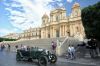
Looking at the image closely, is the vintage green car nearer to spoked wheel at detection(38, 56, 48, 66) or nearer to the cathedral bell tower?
spoked wheel at detection(38, 56, 48, 66)

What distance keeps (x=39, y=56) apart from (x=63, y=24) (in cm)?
5472

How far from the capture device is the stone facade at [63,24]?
67625 mm

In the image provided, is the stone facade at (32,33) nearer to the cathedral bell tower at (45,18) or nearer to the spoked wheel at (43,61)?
the cathedral bell tower at (45,18)

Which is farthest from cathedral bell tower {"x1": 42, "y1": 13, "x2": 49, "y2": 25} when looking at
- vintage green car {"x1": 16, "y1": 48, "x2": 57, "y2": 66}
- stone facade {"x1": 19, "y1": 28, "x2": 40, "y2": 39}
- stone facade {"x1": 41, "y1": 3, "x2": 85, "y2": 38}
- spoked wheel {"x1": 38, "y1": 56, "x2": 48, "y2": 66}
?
spoked wheel {"x1": 38, "y1": 56, "x2": 48, "y2": 66}

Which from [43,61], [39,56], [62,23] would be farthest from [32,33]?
[43,61]

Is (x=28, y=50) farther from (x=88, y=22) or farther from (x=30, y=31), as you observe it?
(x=30, y=31)

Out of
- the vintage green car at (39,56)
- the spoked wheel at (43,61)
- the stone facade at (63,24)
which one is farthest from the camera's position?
the stone facade at (63,24)

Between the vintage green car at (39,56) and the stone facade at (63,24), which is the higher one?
the stone facade at (63,24)

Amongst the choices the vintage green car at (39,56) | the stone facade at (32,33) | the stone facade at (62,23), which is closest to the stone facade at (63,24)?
the stone facade at (62,23)

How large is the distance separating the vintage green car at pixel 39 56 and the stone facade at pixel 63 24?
42.3 m

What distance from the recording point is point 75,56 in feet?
88.1

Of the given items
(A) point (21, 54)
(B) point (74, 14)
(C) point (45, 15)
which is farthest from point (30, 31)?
(A) point (21, 54)

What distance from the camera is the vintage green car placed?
57.9 feet

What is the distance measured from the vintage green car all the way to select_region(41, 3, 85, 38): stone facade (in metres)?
42.3
